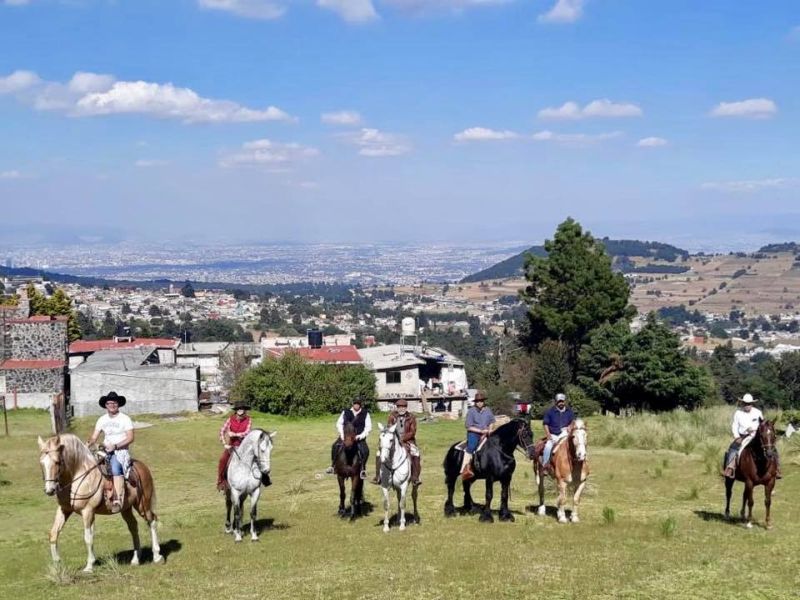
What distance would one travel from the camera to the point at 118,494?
12953 millimetres

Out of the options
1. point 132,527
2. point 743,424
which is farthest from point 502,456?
point 132,527

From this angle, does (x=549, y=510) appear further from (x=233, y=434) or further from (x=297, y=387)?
(x=297, y=387)

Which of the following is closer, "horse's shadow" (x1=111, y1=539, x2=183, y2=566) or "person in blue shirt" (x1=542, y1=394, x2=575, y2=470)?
"horse's shadow" (x1=111, y1=539, x2=183, y2=566)

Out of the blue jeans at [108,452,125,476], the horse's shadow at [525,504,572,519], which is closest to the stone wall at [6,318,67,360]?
the horse's shadow at [525,504,572,519]

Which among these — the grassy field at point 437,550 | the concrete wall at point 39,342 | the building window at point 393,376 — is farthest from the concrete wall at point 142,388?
the grassy field at point 437,550

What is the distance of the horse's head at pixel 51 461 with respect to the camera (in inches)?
460

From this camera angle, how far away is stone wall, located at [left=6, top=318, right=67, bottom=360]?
46.8 meters

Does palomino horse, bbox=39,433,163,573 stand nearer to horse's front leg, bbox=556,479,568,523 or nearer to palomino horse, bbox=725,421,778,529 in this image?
horse's front leg, bbox=556,479,568,523

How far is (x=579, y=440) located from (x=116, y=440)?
25.9 ft

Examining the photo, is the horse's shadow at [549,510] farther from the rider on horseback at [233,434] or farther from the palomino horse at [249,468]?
the rider on horseback at [233,434]

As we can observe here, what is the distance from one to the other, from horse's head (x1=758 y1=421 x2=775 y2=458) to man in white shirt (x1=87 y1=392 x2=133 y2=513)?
10610mm

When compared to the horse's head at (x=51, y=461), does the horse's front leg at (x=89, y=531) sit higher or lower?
lower

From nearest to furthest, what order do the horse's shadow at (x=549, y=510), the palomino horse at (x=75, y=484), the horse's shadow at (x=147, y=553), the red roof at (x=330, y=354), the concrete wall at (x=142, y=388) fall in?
the palomino horse at (x=75, y=484) → the horse's shadow at (x=147, y=553) → the horse's shadow at (x=549, y=510) → the concrete wall at (x=142, y=388) → the red roof at (x=330, y=354)

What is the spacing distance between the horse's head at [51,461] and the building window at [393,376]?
1681 inches
